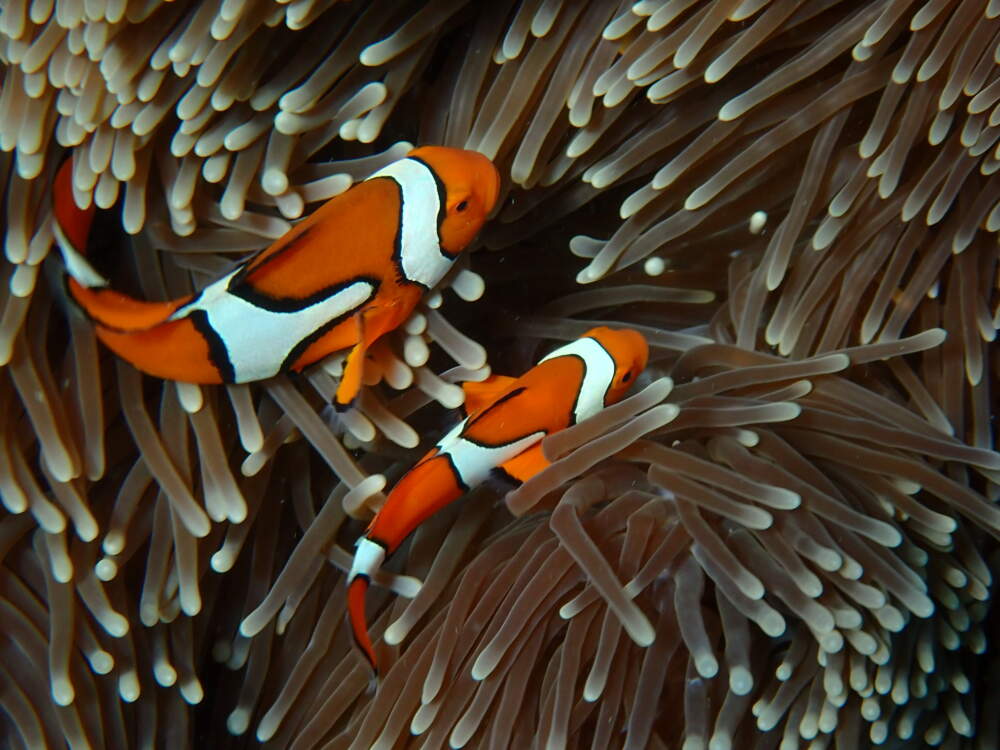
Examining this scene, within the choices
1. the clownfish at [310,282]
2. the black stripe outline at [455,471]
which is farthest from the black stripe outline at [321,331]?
the black stripe outline at [455,471]

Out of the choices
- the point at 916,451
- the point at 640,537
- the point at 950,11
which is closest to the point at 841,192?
the point at 950,11

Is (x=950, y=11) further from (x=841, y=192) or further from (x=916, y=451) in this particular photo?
(x=916, y=451)

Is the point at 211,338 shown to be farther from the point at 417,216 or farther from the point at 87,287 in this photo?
the point at 417,216

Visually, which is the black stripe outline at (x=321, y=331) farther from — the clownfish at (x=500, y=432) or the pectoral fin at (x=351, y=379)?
the clownfish at (x=500, y=432)

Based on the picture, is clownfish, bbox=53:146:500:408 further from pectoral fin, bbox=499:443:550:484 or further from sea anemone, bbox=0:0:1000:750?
pectoral fin, bbox=499:443:550:484

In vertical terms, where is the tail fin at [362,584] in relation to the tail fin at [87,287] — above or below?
below

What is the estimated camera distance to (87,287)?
1135mm

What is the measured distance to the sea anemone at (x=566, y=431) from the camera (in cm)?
110

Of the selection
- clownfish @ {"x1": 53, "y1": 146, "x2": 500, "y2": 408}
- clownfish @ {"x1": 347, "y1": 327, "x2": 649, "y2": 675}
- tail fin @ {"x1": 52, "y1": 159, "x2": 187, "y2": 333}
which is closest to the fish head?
clownfish @ {"x1": 53, "y1": 146, "x2": 500, "y2": 408}

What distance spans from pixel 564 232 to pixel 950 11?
633 millimetres

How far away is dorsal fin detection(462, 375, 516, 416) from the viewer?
1.29m

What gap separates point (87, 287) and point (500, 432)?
59 centimetres

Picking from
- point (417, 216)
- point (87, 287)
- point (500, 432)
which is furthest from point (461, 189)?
point (87, 287)

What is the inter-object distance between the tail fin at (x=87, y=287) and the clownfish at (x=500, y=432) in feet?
1.32
